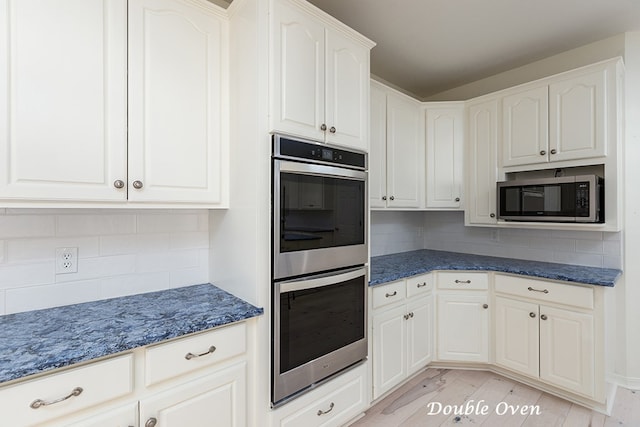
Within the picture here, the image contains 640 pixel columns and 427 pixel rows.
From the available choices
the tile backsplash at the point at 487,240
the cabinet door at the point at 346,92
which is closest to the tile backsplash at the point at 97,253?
the cabinet door at the point at 346,92

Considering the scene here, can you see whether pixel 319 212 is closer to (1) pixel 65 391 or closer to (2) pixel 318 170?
(2) pixel 318 170

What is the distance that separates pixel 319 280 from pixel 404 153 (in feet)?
5.33

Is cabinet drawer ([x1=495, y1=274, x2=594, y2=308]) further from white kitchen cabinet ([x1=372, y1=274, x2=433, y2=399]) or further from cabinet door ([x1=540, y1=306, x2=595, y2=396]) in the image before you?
white kitchen cabinet ([x1=372, y1=274, x2=433, y2=399])

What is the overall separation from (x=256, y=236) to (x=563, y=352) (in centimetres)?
234

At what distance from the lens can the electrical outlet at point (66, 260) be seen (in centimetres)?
149

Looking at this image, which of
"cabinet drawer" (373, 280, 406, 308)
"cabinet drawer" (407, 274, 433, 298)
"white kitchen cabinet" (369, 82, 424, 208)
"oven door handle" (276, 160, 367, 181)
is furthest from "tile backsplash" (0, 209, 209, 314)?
"cabinet drawer" (407, 274, 433, 298)

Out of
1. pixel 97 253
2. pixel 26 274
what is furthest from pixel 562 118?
pixel 26 274

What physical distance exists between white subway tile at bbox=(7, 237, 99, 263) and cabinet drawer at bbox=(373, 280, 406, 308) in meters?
1.66

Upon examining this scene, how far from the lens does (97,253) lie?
1.60 metres

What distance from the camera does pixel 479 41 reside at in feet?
8.40

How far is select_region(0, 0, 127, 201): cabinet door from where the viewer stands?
1163 millimetres

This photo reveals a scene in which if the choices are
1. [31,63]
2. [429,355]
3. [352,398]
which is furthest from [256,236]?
[429,355]

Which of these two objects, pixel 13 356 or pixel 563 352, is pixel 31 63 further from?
pixel 563 352

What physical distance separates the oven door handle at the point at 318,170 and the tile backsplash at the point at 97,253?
740 millimetres
